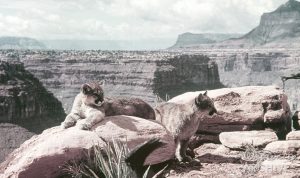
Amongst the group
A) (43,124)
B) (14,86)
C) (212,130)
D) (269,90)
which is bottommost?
(43,124)

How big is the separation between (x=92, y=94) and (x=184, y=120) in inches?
73.8

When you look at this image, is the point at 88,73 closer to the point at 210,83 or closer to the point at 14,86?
the point at 210,83

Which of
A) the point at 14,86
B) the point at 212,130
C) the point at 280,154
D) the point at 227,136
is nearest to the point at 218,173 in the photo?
the point at 280,154

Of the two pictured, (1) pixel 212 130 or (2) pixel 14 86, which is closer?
(1) pixel 212 130

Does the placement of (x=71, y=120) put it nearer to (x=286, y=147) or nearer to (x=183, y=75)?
(x=286, y=147)

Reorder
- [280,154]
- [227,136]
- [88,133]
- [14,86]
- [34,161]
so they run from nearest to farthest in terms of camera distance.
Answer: [34,161], [88,133], [280,154], [227,136], [14,86]

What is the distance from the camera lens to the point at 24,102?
107m

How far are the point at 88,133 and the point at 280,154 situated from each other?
393 centimetres

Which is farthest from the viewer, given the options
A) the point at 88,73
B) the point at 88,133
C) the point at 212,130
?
the point at 88,73

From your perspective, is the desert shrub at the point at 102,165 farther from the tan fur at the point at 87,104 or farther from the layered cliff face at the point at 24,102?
the layered cliff face at the point at 24,102

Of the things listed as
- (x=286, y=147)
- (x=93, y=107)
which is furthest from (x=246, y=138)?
(x=93, y=107)

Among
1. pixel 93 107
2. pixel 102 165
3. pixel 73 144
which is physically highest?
pixel 93 107

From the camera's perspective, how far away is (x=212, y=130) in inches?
508

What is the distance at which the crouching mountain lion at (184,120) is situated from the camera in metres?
10.1
